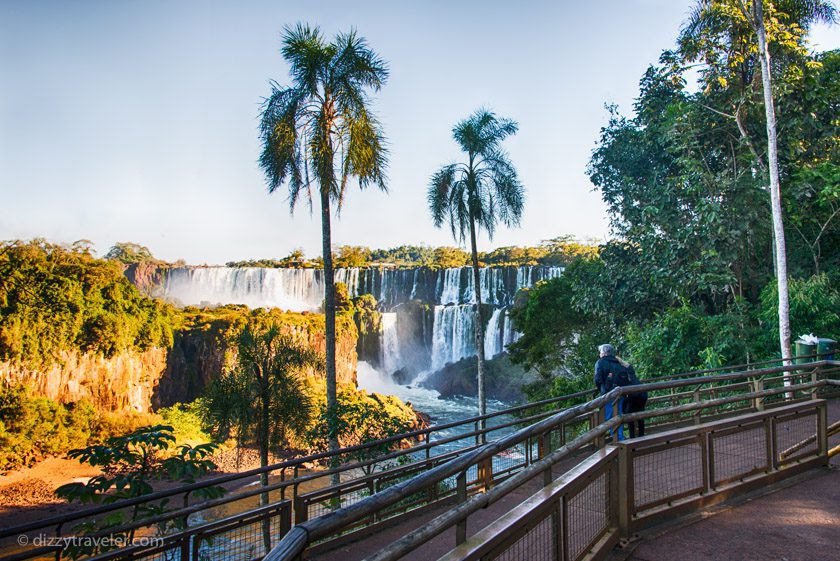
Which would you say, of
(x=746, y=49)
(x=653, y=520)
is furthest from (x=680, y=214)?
(x=653, y=520)

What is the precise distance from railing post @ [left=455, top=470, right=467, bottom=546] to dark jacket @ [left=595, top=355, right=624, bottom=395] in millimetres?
4846

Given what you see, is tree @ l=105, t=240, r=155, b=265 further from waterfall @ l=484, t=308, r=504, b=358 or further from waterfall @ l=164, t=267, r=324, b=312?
waterfall @ l=484, t=308, r=504, b=358

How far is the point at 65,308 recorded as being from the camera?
30703mm

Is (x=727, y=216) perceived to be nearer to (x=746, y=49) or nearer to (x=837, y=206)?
(x=837, y=206)

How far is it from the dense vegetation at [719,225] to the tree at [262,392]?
10268 millimetres

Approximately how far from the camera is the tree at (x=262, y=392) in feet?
50.1

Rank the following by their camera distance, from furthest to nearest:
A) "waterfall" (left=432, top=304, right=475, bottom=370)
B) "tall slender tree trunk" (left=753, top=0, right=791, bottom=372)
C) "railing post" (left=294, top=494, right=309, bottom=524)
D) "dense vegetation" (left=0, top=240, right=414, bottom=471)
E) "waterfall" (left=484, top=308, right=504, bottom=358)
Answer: "waterfall" (left=432, top=304, right=475, bottom=370)
"waterfall" (left=484, top=308, right=504, bottom=358)
"dense vegetation" (left=0, top=240, right=414, bottom=471)
"tall slender tree trunk" (left=753, top=0, right=791, bottom=372)
"railing post" (left=294, top=494, right=309, bottom=524)

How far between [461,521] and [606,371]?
5184 mm

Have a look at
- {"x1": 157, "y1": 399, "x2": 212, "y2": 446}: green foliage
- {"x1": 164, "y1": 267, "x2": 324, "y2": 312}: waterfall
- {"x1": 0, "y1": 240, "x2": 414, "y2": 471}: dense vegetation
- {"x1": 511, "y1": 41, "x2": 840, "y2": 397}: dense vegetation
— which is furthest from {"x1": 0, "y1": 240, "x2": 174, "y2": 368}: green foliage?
{"x1": 511, "y1": 41, "x2": 840, "y2": 397}: dense vegetation

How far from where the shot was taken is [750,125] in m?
17.0

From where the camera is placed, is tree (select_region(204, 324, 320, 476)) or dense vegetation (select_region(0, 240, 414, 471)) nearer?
tree (select_region(204, 324, 320, 476))

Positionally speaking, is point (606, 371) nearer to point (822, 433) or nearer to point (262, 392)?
point (822, 433)

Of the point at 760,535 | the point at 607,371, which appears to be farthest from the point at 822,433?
the point at 760,535

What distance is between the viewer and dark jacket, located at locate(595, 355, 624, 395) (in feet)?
22.2
